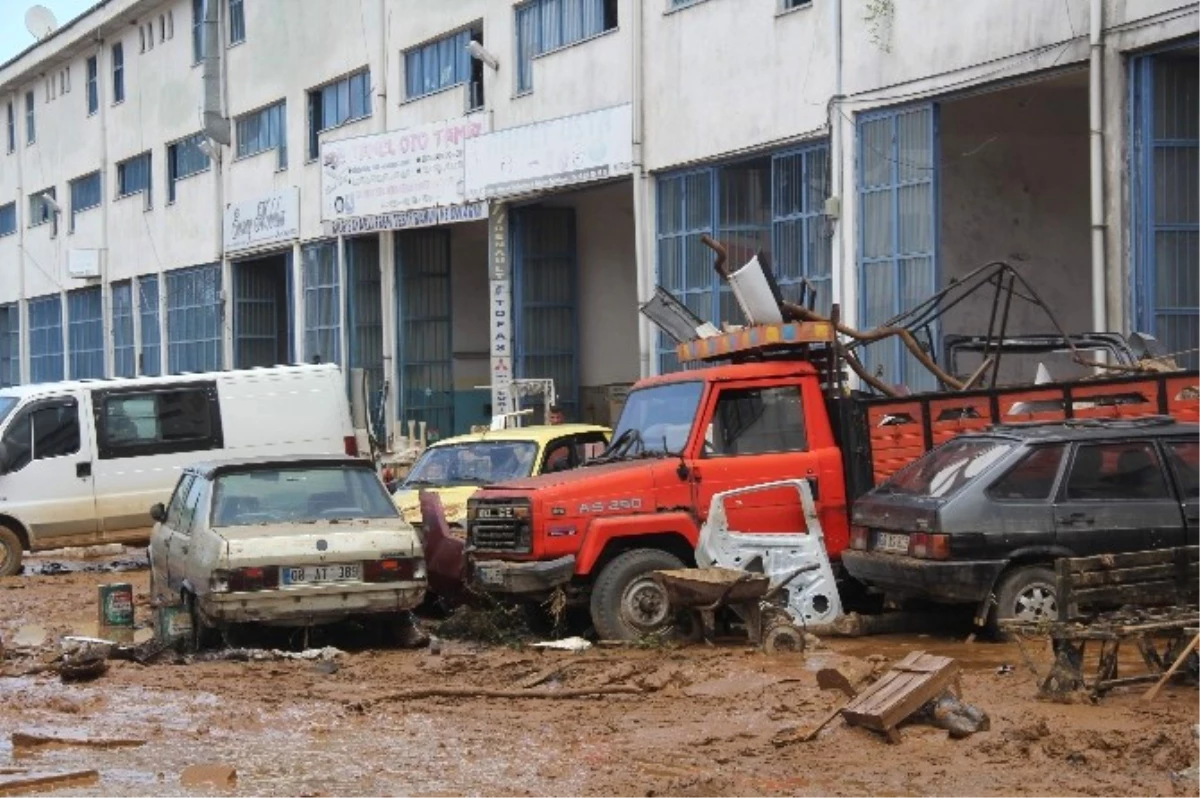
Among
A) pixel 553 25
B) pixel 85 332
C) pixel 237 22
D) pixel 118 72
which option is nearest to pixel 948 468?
pixel 553 25

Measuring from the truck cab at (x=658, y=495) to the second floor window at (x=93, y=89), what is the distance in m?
36.0

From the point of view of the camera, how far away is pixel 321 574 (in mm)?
12516

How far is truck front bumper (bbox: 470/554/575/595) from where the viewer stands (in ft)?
41.7

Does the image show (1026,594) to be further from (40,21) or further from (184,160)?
(40,21)

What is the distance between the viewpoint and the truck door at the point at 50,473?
20.6m

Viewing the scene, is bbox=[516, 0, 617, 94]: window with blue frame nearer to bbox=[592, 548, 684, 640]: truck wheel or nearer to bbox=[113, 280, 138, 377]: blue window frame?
bbox=[592, 548, 684, 640]: truck wheel

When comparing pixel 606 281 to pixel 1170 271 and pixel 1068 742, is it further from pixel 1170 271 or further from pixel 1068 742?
pixel 1068 742

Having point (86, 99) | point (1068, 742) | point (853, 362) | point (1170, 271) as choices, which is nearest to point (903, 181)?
point (1170, 271)

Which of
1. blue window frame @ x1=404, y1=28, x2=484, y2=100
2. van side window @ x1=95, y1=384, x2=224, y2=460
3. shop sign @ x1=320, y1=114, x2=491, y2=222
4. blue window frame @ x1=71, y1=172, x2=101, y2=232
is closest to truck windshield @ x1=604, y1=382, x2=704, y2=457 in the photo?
van side window @ x1=95, y1=384, x2=224, y2=460

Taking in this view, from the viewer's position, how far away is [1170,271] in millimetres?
17094

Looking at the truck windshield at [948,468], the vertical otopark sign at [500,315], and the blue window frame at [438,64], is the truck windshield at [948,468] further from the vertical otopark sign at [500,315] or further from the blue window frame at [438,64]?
the blue window frame at [438,64]

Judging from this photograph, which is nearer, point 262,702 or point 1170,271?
point 262,702

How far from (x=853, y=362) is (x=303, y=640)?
16.0ft

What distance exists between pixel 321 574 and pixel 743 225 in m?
12.2
